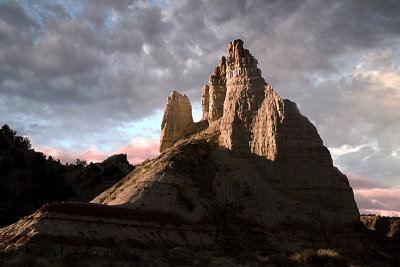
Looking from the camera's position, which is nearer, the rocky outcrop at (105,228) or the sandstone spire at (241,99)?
the rocky outcrop at (105,228)

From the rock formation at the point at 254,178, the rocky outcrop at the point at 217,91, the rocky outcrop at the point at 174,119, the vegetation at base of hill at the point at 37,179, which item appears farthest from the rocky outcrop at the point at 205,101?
the vegetation at base of hill at the point at 37,179

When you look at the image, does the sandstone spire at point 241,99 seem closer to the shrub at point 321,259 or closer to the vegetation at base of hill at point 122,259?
the vegetation at base of hill at point 122,259

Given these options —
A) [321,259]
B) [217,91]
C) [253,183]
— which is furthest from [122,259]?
[217,91]

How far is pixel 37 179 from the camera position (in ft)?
237

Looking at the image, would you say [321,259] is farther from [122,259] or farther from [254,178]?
[254,178]

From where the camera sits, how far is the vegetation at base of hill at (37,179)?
6644 cm

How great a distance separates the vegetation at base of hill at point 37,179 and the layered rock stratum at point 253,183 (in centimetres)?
1943

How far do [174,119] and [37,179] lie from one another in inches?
979

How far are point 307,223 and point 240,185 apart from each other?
332 inches

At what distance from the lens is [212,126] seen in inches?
2372

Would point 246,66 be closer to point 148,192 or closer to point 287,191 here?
point 287,191

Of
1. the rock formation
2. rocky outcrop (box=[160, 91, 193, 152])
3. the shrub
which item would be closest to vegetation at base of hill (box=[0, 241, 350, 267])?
the shrub

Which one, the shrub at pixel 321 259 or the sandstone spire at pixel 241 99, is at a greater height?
the sandstone spire at pixel 241 99

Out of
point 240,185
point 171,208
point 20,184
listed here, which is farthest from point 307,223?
point 20,184
